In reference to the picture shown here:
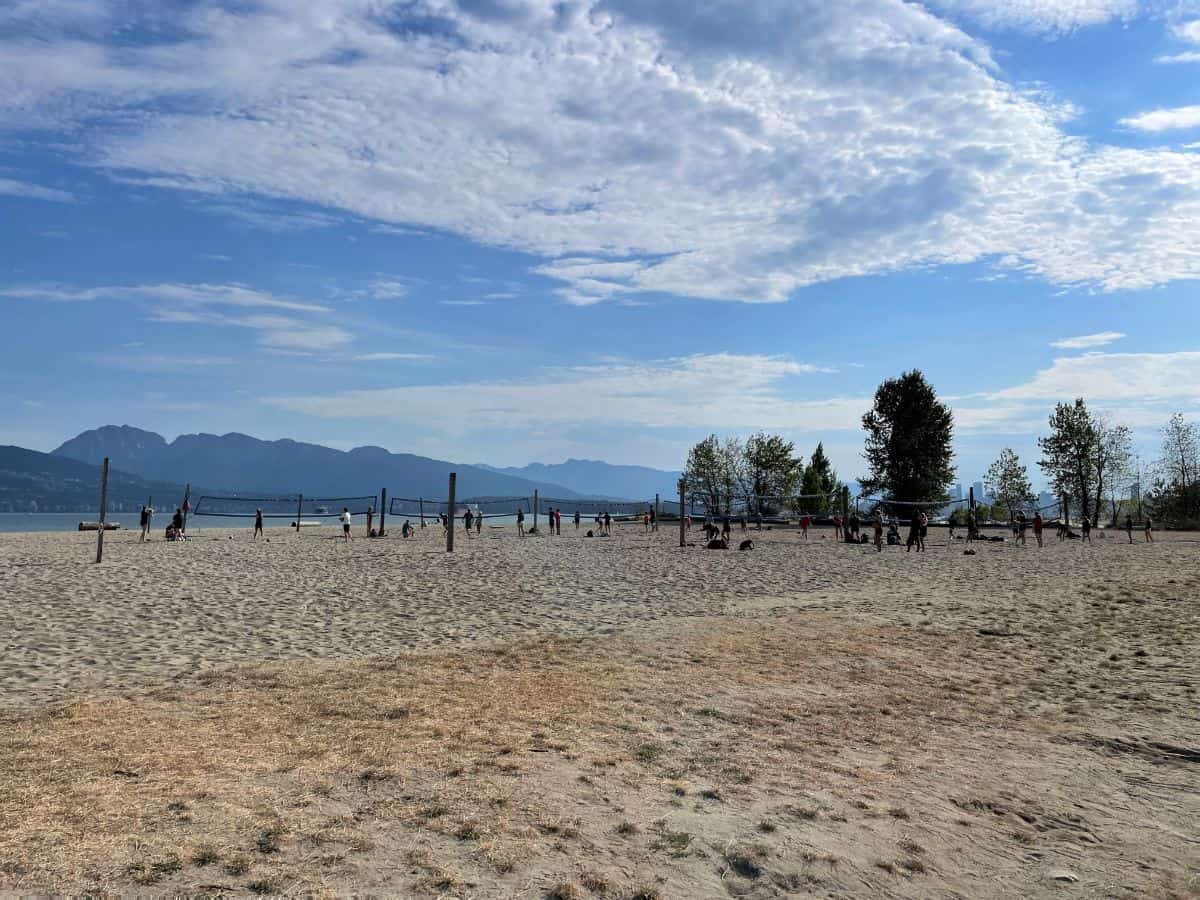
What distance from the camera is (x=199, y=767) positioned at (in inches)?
211

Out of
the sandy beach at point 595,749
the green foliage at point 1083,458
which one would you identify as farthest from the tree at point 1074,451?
the sandy beach at point 595,749

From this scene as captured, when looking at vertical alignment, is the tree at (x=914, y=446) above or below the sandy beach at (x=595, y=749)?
above

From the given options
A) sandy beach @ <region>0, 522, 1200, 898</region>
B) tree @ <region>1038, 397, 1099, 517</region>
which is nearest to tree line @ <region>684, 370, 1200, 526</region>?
tree @ <region>1038, 397, 1099, 517</region>

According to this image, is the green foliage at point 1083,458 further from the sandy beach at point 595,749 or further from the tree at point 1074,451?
the sandy beach at point 595,749

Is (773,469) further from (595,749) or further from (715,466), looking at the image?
(595,749)

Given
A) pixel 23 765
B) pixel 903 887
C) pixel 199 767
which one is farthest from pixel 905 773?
pixel 23 765

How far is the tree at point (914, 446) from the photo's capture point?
6425 cm

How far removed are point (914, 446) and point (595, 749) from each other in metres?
63.3

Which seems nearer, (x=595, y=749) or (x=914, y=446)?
(x=595, y=749)

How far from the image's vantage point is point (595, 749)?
5945 mm

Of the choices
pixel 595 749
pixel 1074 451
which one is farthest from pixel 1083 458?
pixel 595 749

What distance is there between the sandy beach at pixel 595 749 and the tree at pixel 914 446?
175 ft

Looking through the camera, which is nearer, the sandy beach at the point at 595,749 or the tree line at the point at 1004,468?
the sandy beach at the point at 595,749

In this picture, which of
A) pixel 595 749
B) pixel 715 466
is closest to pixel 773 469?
pixel 715 466
